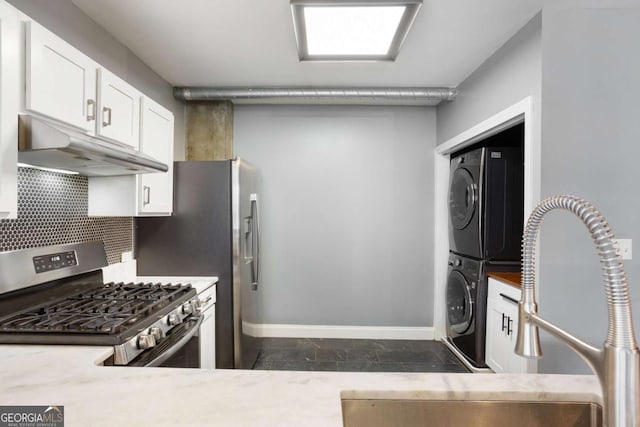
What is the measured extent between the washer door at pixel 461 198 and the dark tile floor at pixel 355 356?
4.22ft

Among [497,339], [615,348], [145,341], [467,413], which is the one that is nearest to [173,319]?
[145,341]

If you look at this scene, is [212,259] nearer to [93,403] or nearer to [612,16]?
[93,403]

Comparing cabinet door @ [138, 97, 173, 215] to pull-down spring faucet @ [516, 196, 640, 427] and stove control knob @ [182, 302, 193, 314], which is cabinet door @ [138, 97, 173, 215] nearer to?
stove control knob @ [182, 302, 193, 314]

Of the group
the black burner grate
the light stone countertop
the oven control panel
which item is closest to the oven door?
the black burner grate

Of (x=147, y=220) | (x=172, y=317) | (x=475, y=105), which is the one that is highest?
(x=475, y=105)

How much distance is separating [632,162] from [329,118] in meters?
2.54

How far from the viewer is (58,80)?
141 cm

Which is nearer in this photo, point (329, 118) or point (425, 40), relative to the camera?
point (425, 40)

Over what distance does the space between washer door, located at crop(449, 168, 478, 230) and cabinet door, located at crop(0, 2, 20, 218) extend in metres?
2.95

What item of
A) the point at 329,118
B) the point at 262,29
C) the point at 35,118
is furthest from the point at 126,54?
the point at 329,118

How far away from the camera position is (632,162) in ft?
6.27

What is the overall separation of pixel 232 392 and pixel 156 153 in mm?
1926

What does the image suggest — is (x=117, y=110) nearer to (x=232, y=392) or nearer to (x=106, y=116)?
(x=106, y=116)

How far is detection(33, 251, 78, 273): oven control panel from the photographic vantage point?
5.55 feet
